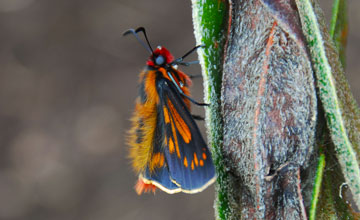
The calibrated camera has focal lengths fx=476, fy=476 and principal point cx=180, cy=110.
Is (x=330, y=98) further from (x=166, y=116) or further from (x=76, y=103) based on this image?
(x=76, y=103)

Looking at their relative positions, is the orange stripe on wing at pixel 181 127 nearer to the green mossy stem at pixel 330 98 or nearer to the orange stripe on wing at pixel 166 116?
the orange stripe on wing at pixel 166 116

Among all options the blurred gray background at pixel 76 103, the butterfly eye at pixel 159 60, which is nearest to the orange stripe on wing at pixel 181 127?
the butterfly eye at pixel 159 60

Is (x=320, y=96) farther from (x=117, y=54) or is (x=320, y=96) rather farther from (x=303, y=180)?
(x=117, y=54)

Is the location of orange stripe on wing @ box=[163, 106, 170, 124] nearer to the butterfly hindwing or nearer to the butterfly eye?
the butterfly hindwing

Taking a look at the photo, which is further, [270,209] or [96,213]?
[96,213]

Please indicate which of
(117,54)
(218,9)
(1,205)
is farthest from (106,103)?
(218,9)

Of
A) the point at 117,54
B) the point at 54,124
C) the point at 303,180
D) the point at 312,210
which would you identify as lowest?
the point at 312,210

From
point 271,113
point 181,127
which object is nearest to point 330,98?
point 271,113

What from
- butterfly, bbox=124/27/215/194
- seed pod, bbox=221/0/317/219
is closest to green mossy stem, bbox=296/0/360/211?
seed pod, bbox=221/0/317/219
